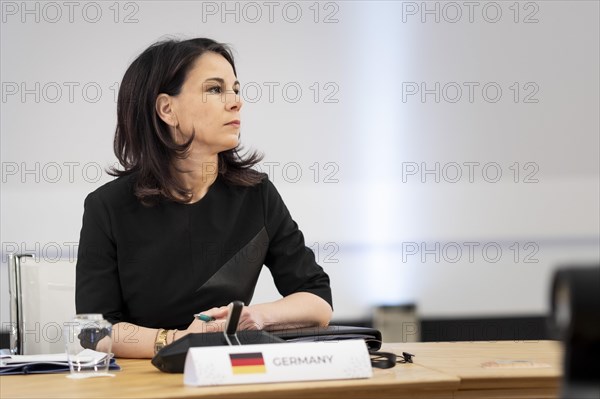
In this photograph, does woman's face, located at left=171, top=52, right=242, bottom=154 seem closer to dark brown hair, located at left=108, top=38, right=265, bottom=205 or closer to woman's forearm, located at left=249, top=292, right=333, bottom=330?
dark brown hair, located at left=108, top=38, right=265, bottom=205

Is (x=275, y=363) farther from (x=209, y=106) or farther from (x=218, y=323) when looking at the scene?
(x=209, y=106)

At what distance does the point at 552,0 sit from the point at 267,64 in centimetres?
136

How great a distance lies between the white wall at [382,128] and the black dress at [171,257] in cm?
126

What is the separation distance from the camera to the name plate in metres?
1.50

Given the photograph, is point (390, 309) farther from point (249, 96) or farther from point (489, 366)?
point (489, 366)

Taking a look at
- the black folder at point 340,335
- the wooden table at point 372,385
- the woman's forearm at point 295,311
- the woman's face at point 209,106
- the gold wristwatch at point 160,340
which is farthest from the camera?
the woman's face at point 209,106

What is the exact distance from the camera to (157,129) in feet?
8.38

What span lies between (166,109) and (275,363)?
1.20m

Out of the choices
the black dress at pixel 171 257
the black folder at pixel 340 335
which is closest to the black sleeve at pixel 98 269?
the black dress at pixel 171 257

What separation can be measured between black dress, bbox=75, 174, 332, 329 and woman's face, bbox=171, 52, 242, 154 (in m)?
0.16

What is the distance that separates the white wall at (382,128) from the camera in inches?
146

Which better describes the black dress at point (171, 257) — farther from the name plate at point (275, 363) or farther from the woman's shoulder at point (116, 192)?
the name plate at point (275, 363)

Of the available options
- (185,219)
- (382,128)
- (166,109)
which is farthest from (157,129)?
(382,128)

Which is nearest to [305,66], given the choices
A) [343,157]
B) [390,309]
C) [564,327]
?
[343,157]
